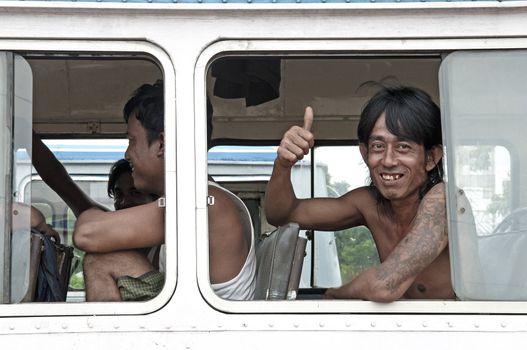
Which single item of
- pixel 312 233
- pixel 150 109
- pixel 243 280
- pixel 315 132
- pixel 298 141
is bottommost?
pixel 243 280

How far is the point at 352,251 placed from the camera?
485 centimetres

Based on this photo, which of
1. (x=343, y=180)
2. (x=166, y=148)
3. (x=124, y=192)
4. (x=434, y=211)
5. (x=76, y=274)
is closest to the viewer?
(x=166, y=148)

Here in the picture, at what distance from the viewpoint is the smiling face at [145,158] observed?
3.27 m

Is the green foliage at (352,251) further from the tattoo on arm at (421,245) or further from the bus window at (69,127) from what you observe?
the tattoo on arm at (421,245)

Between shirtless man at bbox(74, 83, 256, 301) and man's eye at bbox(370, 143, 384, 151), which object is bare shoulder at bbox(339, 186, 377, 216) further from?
shirtless man at bbox(74, 83, 256, 301)

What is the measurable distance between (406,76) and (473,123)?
0.78 m

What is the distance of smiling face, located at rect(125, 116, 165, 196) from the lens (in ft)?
10.7

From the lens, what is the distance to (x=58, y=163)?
4.19 m

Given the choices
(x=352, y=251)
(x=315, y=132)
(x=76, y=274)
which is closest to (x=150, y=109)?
(x=76, y=274)

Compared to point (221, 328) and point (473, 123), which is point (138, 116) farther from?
point (473, 123)

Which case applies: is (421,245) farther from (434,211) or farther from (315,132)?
(315,132)

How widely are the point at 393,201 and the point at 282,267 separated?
0.46m

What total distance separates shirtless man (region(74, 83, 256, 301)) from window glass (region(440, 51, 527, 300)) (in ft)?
2.32

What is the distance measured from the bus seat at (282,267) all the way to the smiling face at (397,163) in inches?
14.0
